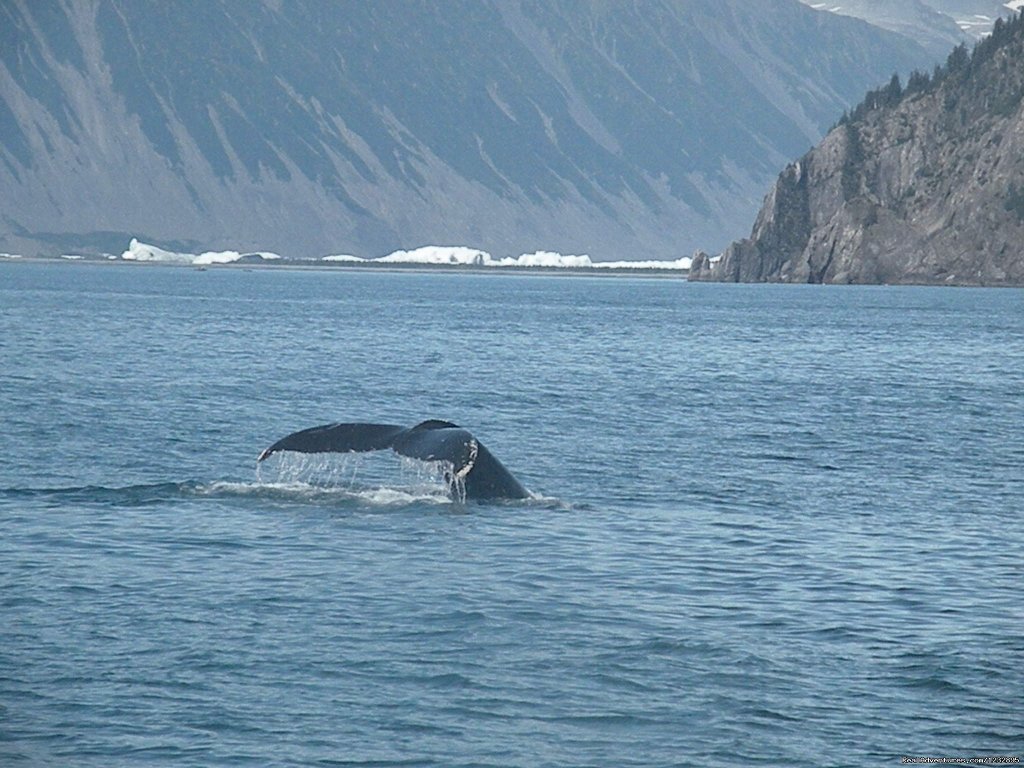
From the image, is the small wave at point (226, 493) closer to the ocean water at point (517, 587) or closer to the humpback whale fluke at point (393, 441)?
the ocean water at point (517, 587)

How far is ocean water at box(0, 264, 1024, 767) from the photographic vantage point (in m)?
15.0

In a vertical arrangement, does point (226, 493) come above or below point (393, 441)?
below

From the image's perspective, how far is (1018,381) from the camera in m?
58.8

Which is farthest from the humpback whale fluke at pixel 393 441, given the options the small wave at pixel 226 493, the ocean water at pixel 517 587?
the small wave at pixel 226 493

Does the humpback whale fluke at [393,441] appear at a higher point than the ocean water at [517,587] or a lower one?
higher

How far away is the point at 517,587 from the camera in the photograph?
66.9 feet

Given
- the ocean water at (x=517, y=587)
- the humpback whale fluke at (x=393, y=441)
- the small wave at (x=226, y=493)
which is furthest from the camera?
the small wave at (x=226, y=493)

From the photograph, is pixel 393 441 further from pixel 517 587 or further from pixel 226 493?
pixel 226 493

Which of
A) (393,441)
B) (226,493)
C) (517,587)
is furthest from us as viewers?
(226,493)

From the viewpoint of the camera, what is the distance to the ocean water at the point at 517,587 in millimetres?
15031

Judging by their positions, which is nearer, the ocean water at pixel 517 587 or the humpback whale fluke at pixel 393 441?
the ocean water at pixel 517 587

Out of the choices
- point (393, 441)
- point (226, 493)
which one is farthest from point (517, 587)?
point (226, 493)

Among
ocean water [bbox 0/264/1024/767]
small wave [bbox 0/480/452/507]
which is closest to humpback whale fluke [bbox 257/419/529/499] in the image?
ocean water [bbox 0/264/1024/767]

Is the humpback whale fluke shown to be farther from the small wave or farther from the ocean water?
the small wave
